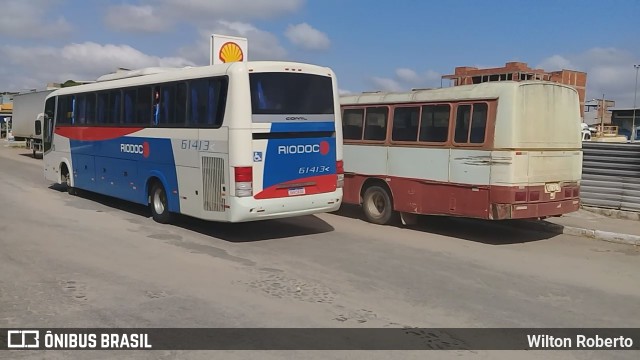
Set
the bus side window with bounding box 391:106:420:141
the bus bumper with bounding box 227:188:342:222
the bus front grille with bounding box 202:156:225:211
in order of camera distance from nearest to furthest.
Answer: the bus bumper with bounding box 227:188:342:222 < the bus front grille with bounding box 202:156:225:211 < the bus side window with bounding box 391:106:420:141

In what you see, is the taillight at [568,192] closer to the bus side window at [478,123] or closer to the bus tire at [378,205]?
the bus side window at [478,123]

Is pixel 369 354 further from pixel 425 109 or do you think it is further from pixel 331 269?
pixel 425 109

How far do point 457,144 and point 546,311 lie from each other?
4643 millimetres

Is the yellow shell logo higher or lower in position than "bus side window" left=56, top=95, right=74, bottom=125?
higher

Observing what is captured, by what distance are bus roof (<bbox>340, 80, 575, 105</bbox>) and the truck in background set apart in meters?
24.4

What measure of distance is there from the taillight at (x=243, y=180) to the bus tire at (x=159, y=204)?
2.60 meters

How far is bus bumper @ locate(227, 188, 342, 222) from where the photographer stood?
364 inches

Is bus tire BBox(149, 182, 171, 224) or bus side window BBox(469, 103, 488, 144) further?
bus tire BBox(149, 182, 171, 224)

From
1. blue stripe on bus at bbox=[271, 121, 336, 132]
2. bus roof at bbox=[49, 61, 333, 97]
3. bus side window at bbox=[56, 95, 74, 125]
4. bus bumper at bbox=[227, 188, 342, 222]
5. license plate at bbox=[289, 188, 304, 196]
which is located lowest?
bus bumper at bbox=[227, 188, 342, 222]

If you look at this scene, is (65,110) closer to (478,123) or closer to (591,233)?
(478,123)

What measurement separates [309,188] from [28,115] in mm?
28797

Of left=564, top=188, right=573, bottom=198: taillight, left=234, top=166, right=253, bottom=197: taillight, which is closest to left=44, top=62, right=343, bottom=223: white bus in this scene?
left=234, top=166, right=253, bottom=197: taillight

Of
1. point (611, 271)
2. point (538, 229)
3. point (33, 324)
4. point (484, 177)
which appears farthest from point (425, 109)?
point (33, 324)

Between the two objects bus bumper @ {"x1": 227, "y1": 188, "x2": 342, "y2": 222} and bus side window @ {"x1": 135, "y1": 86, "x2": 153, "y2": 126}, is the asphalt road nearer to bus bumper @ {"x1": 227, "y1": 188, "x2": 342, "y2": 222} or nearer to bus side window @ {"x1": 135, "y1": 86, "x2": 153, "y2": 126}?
bus bumper @ {"x1": 227, "y1": 188, "x2": 342, "y2": 222}
